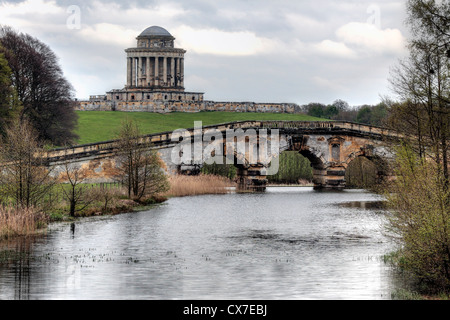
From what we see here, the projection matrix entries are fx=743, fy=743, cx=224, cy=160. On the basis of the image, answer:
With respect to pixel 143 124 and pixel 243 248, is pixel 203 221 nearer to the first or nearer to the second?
pixel 243 248

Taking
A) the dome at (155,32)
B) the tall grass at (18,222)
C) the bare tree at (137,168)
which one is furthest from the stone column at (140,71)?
the tall grass at (18,222)

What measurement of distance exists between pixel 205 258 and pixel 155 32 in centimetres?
14385

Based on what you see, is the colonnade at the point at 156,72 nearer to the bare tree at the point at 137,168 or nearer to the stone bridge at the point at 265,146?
the stone bridge at the point at 265,146

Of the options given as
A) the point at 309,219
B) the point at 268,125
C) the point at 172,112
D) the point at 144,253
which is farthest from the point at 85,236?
the point at 172,112

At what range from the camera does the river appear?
71.5ft

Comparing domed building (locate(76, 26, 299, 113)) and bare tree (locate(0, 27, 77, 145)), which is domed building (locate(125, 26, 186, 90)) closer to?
domed building (locate(76, 26, 299, 113))

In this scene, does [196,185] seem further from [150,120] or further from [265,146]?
[150,120]

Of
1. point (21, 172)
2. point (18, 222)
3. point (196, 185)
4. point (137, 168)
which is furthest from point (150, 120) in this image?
point (18, 222)

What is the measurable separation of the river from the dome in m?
125

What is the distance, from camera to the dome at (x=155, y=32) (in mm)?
166375

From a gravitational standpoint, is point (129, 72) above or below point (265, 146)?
above

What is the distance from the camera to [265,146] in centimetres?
7306

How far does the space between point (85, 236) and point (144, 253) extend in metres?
5.37

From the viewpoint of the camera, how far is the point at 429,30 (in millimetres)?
30281
